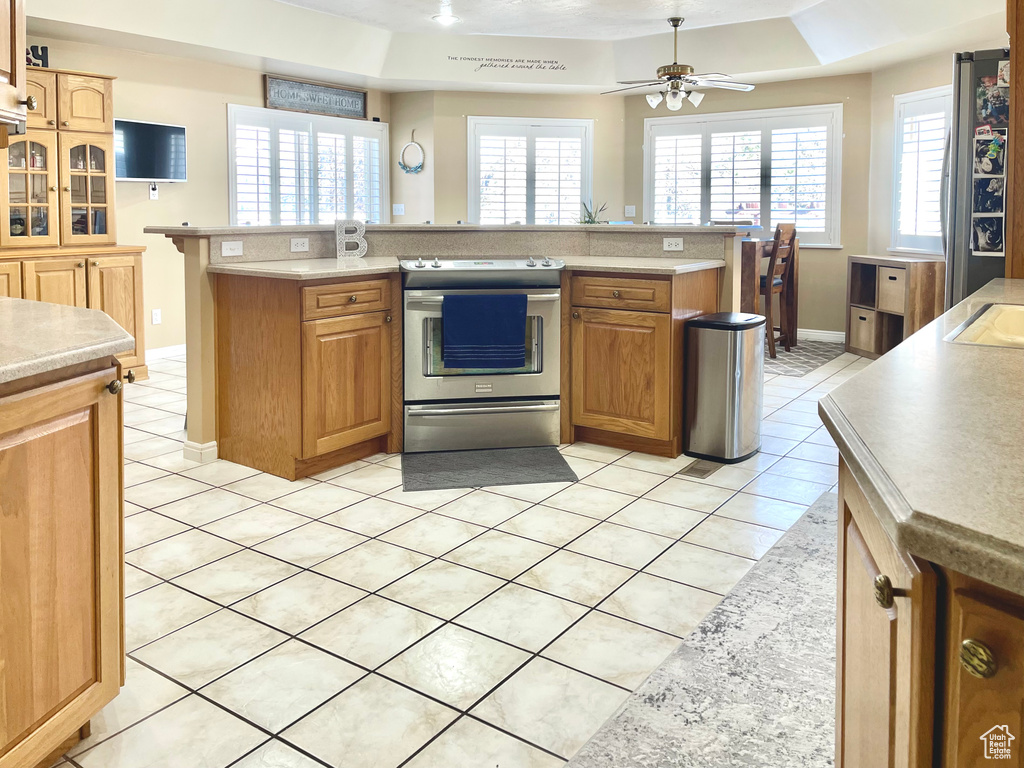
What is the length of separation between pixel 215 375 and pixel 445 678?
231 cm

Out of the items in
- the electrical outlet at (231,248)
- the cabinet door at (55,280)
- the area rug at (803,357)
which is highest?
the electrical outlet at (231,248)

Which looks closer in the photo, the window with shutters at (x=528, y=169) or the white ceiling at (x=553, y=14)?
the white ceiling at (x=553, y=14)

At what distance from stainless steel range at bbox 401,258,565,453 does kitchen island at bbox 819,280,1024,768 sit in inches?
115

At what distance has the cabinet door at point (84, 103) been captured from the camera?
538 cm

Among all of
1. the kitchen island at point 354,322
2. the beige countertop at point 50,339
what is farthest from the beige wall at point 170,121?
the beige countertop at point 50,339

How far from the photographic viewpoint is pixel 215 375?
393cm

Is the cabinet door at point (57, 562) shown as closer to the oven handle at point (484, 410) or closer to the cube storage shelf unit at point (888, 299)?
the oven handle at point (484, 410)

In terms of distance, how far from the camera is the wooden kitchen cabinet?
11.9 feet

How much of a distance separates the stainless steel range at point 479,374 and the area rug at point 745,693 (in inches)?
67.8

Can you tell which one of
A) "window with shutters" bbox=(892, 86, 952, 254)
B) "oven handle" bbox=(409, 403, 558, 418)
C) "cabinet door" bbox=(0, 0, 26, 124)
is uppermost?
"window with shutters" bbox=(892, 86, 952, 254)

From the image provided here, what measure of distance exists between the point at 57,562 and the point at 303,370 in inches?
80.5

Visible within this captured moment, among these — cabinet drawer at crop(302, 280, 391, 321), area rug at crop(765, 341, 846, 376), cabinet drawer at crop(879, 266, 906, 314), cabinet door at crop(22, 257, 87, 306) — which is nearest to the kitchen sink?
cabinet drawer at crop(302, 280, 391, 321)

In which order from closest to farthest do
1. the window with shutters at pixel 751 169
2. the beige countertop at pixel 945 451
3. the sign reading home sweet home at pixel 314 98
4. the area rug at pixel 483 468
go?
the beige countertop at pixel 945 451 < the area rug at pixel 483 468 < the sign reading home sweet home at pixel 314 98 < the window with shutters at pixel 751 169

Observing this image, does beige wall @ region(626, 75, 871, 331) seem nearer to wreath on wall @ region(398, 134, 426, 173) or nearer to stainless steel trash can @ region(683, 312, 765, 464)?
wreath on wall @ region(398, 134, 426, 173)
